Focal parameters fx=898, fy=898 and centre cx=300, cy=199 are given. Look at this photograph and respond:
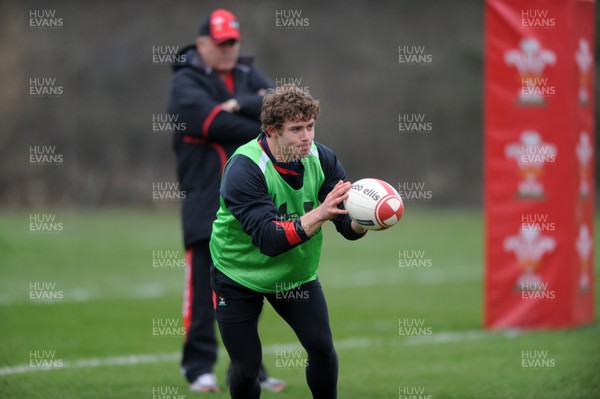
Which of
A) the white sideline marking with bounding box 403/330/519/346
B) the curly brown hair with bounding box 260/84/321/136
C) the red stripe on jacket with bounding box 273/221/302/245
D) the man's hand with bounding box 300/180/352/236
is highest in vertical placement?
the curly brown hair with bounding box 260/84/321/136

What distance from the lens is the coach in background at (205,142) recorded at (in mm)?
6629

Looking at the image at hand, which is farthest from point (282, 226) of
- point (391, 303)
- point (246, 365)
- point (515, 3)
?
point (391, 303)

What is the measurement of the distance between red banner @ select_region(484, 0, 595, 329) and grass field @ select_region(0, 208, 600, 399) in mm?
405

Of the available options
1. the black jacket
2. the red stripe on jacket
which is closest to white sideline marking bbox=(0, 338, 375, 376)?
the black jacket

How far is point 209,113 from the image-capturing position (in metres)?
6.59

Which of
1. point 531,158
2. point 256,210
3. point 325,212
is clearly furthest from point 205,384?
point 531,158

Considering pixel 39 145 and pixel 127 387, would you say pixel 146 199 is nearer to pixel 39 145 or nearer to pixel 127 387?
pixel 39 145

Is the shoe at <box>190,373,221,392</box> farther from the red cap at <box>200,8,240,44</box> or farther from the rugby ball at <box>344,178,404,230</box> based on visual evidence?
the red cap at <box>200,8,240,44</box>

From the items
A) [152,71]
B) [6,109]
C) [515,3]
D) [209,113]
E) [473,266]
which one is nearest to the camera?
[209,113]

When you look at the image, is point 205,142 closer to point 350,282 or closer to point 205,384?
point 205,384

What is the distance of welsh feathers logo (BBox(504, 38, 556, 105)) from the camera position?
9352 millimetres

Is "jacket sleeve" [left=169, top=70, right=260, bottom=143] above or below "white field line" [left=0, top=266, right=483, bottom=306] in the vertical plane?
above

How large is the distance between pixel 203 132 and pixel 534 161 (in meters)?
4.23

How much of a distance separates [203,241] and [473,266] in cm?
1025
